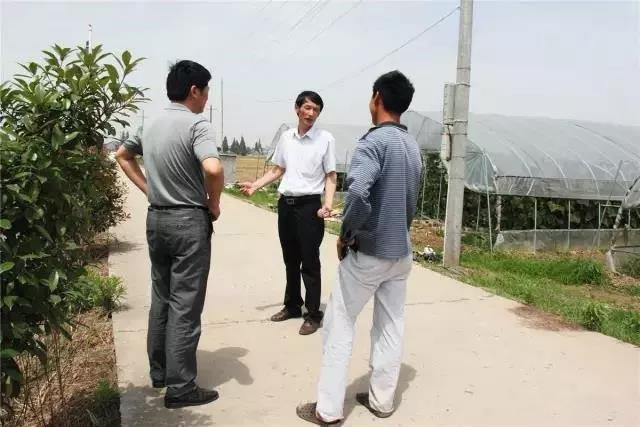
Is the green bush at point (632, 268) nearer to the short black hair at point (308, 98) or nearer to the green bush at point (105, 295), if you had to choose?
the short black hair at point (308, 98)

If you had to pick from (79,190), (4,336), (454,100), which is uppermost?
(454,100)

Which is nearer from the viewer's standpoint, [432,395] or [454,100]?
[432,395]

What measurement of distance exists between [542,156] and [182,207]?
10505 millimetres

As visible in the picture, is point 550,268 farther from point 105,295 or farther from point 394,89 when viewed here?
point 394,89

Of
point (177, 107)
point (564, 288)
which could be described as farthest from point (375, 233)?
point (564, 288)

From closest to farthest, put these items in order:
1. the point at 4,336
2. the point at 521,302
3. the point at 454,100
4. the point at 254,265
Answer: the point at 4,336
the point at 521,302
the point at 254,265
the point at 454,100

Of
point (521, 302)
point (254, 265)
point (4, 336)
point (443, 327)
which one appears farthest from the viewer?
point (254, 265)

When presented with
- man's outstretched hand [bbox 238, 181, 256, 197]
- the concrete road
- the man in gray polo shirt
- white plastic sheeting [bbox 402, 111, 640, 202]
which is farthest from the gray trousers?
white plastic sheeting [bbox 402, 111, 640, 202]

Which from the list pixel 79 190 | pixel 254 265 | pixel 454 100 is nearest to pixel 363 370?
pixel 79 190

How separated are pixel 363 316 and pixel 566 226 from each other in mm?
8720

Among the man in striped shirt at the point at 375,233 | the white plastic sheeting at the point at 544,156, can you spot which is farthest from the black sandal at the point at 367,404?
the white plastic sheeting at the point at 544,156

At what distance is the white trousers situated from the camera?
9.75ft

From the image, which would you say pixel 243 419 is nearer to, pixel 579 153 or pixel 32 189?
pixel 32 189

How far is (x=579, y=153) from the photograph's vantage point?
12.8 meters
